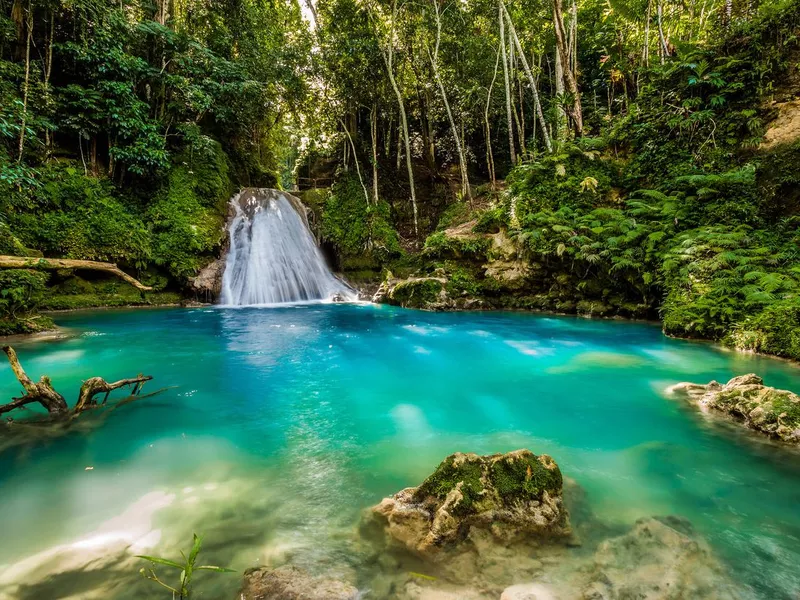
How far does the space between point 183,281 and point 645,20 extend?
19.7 meters

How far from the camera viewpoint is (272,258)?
15039 mm

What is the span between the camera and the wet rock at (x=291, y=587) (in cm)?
188

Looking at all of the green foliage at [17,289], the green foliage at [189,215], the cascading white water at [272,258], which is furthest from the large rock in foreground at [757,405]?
the green foliage at [189,215]

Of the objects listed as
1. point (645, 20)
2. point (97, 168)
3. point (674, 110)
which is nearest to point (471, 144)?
point (645, 20)

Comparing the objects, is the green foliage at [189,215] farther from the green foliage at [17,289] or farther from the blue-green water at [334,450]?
the blue-green water at [334,450]

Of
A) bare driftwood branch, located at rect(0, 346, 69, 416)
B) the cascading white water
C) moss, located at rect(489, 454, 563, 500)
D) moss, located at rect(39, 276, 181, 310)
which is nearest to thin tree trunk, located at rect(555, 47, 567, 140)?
the cascading white water

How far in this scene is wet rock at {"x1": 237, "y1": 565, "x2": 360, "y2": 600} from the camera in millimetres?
1880

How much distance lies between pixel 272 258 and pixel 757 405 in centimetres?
1416

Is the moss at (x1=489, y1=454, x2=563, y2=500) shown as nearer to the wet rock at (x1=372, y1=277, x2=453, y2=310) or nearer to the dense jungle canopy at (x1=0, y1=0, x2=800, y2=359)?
the dense jungle canopy at (x1=0, y1=0, x2=800, y2=359)

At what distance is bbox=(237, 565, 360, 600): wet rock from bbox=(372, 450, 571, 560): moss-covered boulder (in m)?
0.45

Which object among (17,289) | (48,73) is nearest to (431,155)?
(48,73)

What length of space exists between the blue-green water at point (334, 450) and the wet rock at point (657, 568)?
124mm

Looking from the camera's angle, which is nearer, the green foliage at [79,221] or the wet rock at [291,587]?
the wet rock at [291,587]

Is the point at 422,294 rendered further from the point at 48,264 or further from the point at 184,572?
the point at 184,572
